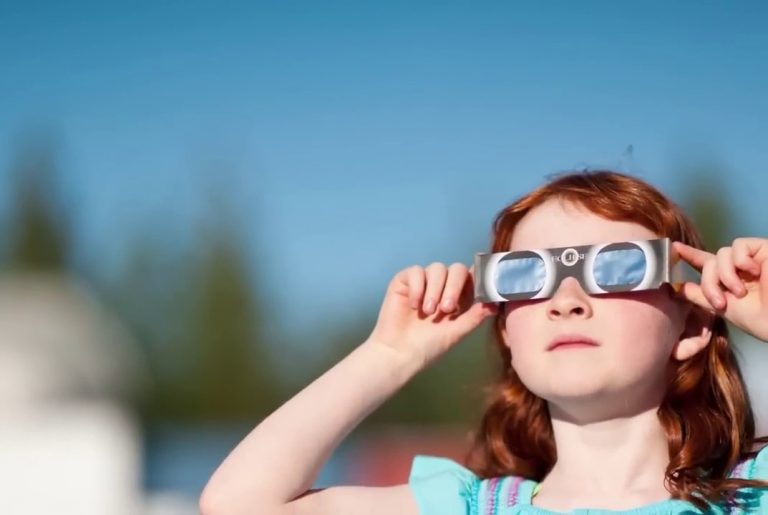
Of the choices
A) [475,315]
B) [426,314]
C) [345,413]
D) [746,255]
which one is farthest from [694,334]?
[345,413]

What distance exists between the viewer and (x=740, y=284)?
6.76 feet

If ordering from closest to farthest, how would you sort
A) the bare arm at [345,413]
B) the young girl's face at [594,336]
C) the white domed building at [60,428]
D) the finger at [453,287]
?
the young girl's face at [594,336], the bare arm at [345,413], the finger at [453,287], the white domed building at [60,428]

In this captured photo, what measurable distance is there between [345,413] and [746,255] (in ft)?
2.78

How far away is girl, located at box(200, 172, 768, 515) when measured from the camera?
2.07 meters

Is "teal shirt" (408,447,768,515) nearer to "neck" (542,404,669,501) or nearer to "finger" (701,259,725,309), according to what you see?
"neck" (542,404,669,501)

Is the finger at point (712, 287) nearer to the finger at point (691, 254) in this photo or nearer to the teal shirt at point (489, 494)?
the finger at point (691, 254)

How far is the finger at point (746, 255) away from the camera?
205 centimetres

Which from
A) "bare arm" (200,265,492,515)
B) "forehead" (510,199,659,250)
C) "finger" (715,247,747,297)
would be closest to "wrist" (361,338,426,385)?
Answer: "bare arm" (200,265,492,515)

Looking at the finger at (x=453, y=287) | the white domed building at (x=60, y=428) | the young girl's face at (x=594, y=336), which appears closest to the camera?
the young girl's face at (x=594, y=336)

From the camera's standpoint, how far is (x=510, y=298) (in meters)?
2.18

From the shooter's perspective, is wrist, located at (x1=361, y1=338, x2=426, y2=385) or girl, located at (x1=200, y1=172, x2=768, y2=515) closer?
girl, located at (x1=200, y1=172, x2=768, y2=515)

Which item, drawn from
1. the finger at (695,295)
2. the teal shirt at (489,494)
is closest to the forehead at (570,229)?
the finger at (695,295)

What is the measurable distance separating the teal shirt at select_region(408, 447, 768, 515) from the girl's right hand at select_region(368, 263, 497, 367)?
0.24 m

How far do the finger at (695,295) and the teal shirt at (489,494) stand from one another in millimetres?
316
